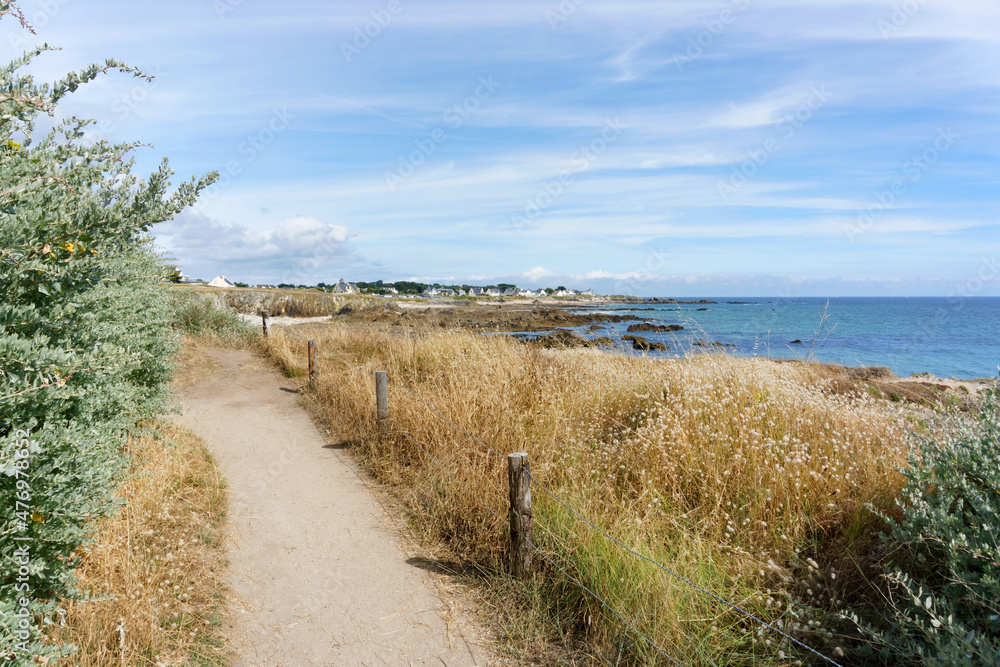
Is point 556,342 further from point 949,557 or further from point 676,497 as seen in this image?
point 949,557

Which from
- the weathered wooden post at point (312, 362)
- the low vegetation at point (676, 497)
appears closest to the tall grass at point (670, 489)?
the low vegetation at point (676, 497)

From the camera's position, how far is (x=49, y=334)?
3.10 m

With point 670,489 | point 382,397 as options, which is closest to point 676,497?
point 670,489

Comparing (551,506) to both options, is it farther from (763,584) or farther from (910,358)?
(910,358)

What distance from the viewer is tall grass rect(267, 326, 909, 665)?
387 centimetres

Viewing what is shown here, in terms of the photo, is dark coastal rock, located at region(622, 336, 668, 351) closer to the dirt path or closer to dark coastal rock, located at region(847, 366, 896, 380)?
dark coastal rock, located at region(847, 366, 896, 380)

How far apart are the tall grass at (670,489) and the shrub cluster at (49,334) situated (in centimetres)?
300

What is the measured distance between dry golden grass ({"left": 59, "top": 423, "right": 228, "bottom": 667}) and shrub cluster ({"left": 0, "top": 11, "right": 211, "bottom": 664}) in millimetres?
334

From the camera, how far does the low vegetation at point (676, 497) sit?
3.80 metres

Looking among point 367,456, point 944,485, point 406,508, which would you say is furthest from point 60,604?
point 944,485

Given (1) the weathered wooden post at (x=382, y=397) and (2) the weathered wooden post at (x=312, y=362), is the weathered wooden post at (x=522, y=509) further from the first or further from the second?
(2) the weathered wooden post at (x=312, y=362)

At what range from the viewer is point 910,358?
33.0 metres

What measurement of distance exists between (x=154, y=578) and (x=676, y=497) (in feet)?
13.9

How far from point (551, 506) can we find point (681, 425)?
1.73 meters
